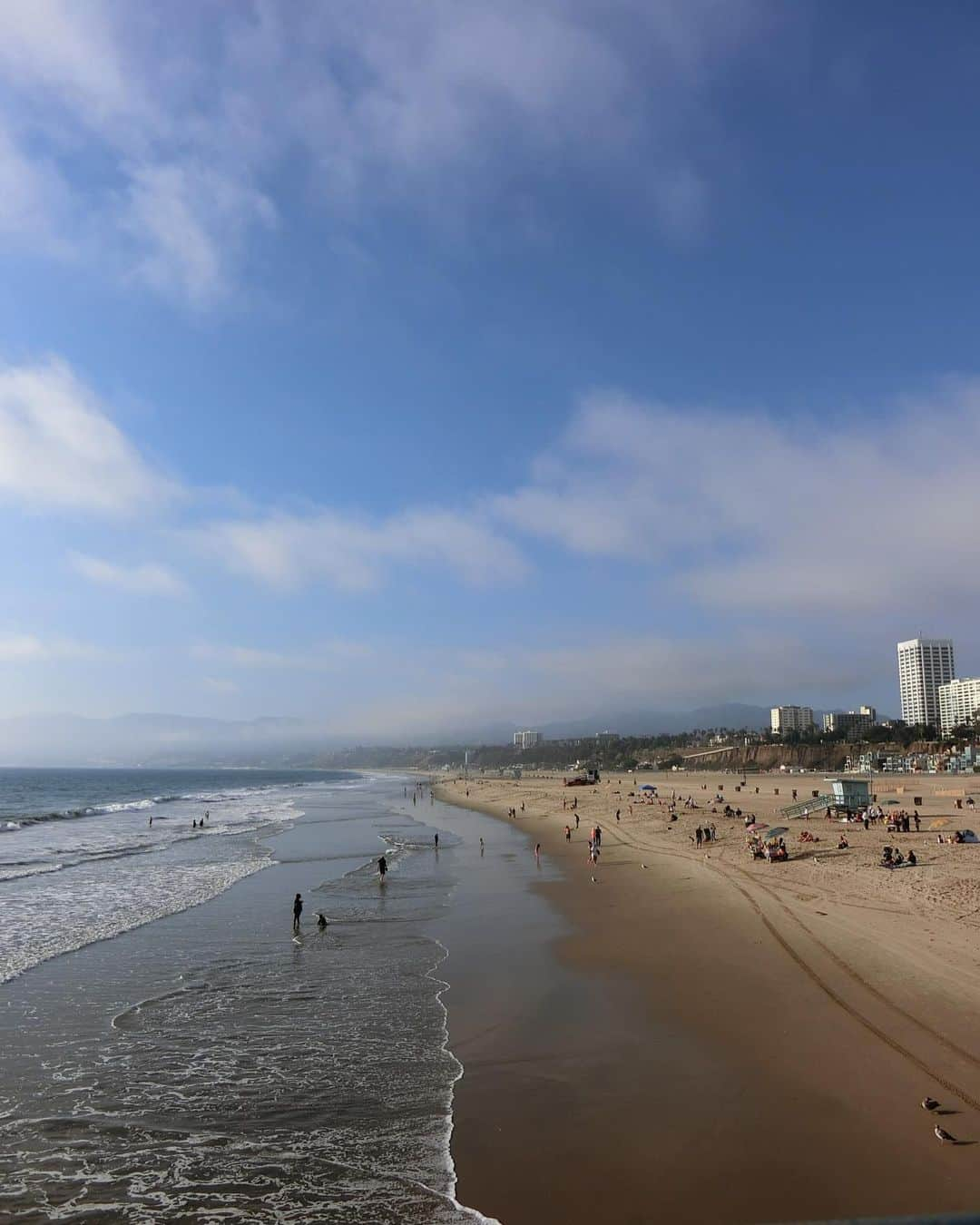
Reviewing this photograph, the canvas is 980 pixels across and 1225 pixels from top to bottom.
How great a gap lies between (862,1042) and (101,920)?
19.9 metres

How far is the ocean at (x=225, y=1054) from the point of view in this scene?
8.00m

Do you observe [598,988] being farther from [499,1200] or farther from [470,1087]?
[499,1200]

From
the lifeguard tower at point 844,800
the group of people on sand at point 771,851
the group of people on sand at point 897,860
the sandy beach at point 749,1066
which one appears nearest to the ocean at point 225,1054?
the sandy beach at point 749,1066

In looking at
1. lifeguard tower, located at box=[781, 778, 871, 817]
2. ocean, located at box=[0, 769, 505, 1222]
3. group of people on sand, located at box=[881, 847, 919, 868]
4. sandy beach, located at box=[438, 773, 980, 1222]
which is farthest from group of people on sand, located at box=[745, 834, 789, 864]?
lifeguard tower, located at box=[781, 778, 871, 817]

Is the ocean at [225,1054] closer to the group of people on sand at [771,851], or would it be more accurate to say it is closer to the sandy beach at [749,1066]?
the sandy beach at [749,1066]

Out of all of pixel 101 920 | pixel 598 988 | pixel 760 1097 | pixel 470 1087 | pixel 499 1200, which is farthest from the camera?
pixel 101 920

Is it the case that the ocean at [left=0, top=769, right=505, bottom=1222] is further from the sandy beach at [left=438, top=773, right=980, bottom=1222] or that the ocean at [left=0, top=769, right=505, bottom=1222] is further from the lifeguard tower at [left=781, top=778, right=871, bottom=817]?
the lifeguard tower at [left=781, top=778, right=871, bottom=817]

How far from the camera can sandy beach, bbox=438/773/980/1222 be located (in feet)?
24.6

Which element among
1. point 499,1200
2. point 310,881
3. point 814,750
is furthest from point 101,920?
point 814,750

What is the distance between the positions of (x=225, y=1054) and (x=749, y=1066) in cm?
772

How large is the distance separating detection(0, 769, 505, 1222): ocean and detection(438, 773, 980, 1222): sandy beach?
102 centimetres

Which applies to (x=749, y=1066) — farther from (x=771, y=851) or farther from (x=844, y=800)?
(x=844, y=800)

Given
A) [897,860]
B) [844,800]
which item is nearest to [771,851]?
[897,860]

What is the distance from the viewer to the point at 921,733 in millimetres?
152125
